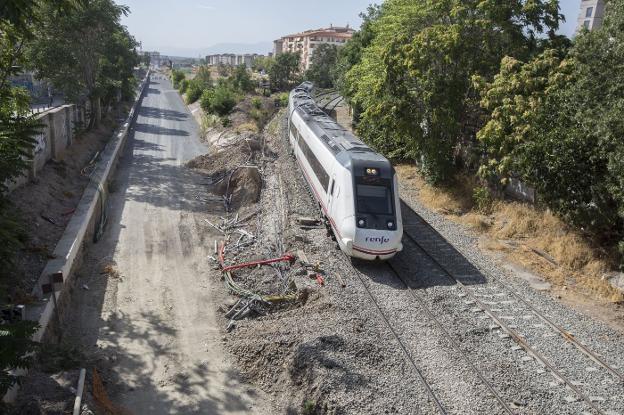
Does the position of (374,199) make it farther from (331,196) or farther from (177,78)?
(177,78)

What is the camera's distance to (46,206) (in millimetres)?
18609

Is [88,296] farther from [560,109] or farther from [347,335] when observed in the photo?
[560,109]

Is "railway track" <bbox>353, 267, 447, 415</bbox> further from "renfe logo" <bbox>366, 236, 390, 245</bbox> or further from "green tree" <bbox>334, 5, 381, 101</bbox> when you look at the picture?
"green tree" <bbox>334, 5, 381, 101</bbox>

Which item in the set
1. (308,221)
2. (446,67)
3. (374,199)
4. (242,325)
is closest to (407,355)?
(242,325)

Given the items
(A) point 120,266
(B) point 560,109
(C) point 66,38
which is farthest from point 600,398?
(C) point 66,38

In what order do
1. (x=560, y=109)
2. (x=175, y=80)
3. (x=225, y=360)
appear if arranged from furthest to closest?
(x=175, y=80), (x=560, y=109), (x=225, y=360)

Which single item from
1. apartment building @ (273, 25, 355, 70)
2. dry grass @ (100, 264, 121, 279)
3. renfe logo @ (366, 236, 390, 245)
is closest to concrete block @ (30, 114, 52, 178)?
dry grass @ (100, 264, 121, 279)

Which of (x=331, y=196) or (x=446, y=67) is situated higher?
(x=446, y=67)

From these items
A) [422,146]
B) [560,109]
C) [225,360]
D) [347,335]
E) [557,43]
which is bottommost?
[225,360]

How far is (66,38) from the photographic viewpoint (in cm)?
2848

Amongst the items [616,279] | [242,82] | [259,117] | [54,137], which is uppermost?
[242,82]

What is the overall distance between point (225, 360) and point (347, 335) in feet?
10.4

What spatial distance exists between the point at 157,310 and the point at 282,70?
63.7 meters

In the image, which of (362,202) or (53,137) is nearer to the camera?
(362,202)
